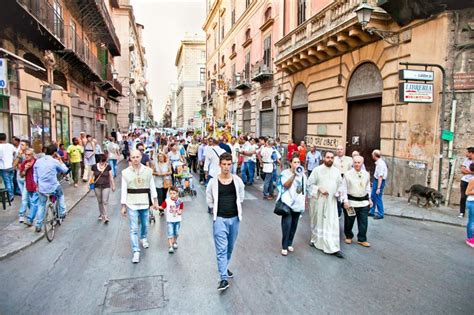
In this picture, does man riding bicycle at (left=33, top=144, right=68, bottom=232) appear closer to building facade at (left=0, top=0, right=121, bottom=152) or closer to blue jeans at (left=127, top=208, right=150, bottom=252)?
blue jeans at (left=127, top=208, right=150, bottom=252)

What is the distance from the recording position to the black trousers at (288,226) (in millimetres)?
5523

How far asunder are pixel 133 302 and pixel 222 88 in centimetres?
2264

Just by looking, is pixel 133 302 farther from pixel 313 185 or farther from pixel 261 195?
pixel 261 195

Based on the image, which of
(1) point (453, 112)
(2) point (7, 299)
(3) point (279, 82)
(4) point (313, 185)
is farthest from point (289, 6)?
(2) point (7, 299)

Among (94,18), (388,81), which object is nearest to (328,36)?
(388,81)

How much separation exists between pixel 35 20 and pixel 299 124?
42.0 ft

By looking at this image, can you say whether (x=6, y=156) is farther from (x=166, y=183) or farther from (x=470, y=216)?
(x=470, y=216)

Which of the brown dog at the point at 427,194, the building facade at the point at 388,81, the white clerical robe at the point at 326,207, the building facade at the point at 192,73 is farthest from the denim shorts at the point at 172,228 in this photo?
the building facade at the point at 192,73

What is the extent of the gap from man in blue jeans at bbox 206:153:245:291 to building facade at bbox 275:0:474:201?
24.2 feet

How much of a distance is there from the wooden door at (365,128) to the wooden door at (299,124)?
416 centimetres

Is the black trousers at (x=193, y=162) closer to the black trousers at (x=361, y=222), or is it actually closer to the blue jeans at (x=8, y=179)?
the blue jeans at (x=8, y=179)

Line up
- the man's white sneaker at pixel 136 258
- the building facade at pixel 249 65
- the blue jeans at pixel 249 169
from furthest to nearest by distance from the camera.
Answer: the building facade at pixel 249 65 < the blue jeans at pixel 249 169 < the man's white sneaker at pixel 136 258

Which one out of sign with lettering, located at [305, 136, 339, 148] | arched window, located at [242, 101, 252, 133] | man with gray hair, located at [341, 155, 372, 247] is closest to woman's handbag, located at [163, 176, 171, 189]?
man with gray hair, located at [341, 155, 372, 247]

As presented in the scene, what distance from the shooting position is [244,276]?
15.4 ft
